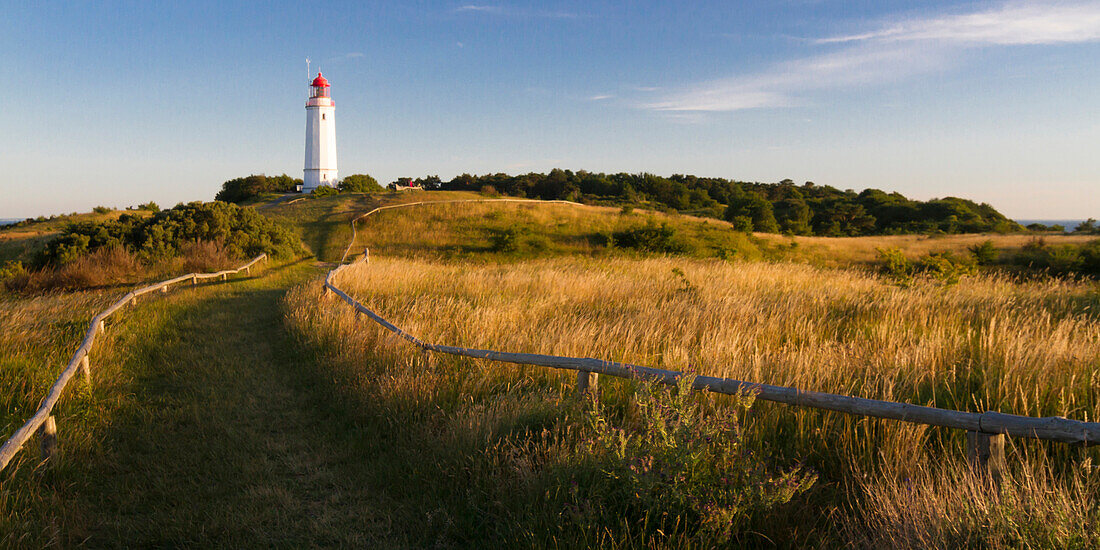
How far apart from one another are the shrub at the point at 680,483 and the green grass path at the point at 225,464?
1462mm

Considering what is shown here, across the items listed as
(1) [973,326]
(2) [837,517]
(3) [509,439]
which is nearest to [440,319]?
(3) [509,439]

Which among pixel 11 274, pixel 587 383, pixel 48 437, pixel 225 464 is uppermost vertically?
pixel 11 274

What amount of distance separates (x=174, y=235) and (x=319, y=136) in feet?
143

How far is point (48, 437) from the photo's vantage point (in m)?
4.42

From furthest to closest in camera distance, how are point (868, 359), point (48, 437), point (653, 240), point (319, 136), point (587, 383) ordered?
point (319, 136) < point (653, 240) < point (868, 359) < point (587, 383) < point (48, 437)

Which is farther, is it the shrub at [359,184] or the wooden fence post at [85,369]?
the shrub at [359,184]

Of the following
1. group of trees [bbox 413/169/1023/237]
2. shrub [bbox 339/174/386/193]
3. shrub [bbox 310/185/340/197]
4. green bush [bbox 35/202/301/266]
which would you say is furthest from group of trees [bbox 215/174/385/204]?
green bush [bbox 35/202/301/266]

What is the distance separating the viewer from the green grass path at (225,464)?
3838 mm

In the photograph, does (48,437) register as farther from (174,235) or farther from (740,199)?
(740,199)

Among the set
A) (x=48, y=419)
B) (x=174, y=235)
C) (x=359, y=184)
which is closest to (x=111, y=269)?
(x=174, y=235)

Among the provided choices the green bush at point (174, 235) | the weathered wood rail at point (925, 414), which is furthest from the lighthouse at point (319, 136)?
the weathered wood rail at point (925, 414)

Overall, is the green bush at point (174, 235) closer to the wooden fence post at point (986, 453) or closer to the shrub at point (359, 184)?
the wooden fence post at point (986, 453)

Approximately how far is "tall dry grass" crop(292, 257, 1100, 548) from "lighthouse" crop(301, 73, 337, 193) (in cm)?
5544

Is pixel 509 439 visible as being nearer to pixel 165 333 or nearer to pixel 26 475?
pixel 26 475
